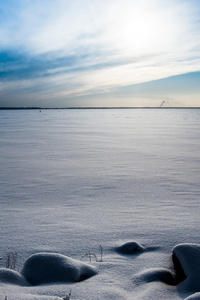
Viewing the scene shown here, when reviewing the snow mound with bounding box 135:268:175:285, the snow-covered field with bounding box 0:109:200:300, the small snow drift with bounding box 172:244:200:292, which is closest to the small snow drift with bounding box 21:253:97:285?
the snow-covered field with bounding box 0:109:200:300

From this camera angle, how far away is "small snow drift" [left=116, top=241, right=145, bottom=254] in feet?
6.99

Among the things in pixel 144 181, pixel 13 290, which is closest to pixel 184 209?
pixel 144 181

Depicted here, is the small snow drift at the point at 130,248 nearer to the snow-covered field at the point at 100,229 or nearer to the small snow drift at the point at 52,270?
the snow-covered field at the point at 100,229

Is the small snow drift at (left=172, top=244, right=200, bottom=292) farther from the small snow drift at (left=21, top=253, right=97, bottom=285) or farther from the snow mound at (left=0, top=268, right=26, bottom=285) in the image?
the snow mound at (left=0, top=268, right=26, bottom=285)

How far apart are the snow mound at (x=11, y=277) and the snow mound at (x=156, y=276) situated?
79 cm

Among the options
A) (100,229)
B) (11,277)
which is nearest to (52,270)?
(11,277)

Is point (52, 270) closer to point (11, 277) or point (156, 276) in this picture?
point (11, 277)

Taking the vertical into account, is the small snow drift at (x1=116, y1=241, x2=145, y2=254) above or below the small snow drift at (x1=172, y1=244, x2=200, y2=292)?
below

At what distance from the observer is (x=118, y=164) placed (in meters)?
5.44

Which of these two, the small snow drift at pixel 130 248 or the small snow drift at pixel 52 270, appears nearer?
the small snow drift at pixel 52 270

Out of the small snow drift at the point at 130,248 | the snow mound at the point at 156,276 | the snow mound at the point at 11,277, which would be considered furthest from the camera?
the small snow drift at the point at 130,248

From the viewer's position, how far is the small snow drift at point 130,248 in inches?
83.9

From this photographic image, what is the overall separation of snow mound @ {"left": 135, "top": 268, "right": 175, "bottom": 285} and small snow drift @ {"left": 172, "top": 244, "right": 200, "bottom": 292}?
0.05 metres

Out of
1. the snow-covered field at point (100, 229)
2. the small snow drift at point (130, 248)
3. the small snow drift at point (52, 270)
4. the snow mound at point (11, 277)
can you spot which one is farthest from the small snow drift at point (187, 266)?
the snow mound at point (11, 277)
